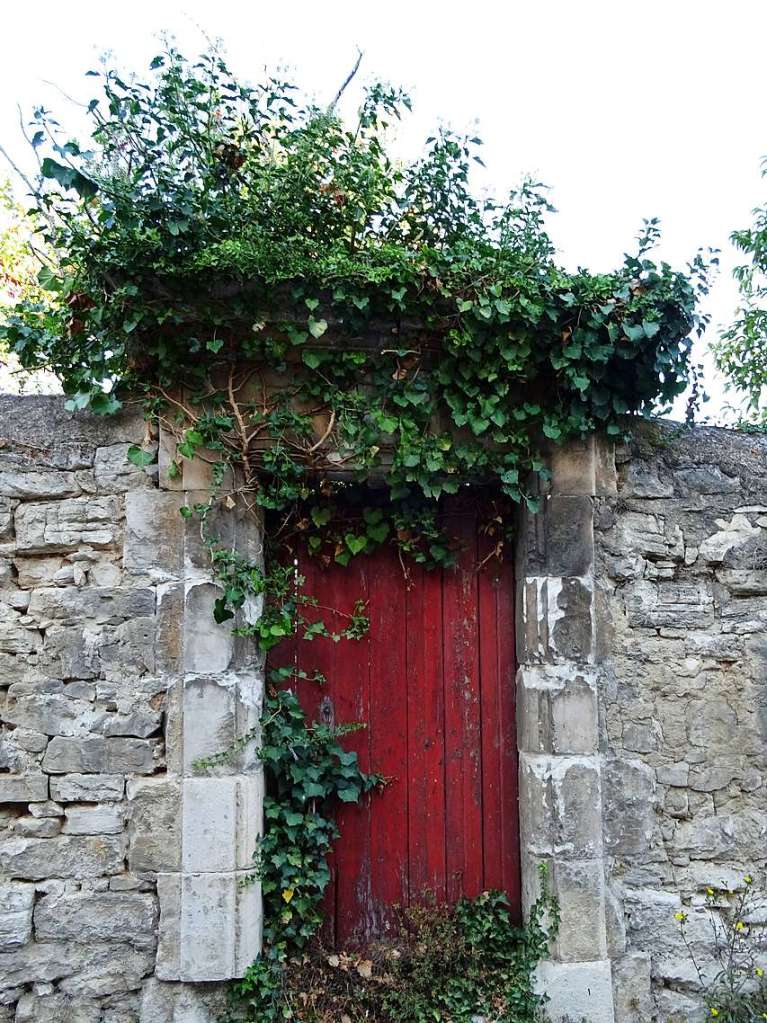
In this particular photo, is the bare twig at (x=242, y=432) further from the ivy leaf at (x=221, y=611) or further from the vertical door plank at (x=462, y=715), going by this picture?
the vertical door plank at (x=462, y=715)

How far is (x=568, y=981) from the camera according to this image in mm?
2865

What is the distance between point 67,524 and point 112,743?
85cm

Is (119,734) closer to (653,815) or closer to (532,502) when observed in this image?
(532,502)

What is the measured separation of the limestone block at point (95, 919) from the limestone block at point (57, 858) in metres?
0.08

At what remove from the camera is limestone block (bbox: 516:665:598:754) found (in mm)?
2979

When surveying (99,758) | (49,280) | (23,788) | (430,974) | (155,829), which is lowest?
(430,974)

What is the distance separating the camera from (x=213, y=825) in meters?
2.80

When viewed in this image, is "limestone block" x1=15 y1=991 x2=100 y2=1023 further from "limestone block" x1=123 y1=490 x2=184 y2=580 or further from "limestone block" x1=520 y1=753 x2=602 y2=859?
"limestone block" x1=520 y1=753 x2=602 y2=859

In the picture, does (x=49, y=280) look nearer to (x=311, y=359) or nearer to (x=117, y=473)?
(x=117, y=473)

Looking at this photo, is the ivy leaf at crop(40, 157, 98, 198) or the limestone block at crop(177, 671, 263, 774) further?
the limestone block at crop(177, 671, 263, 774)

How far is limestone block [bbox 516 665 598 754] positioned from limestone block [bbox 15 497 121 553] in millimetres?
1778

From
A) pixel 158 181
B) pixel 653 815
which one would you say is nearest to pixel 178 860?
pixel 653 815

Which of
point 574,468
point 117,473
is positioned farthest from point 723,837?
point 117,473

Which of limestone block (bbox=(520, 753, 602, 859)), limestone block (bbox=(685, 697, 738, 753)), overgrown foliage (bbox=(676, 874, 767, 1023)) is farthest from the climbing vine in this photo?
overgrown foliage (bbox=(676, 874, 767, 1023))
